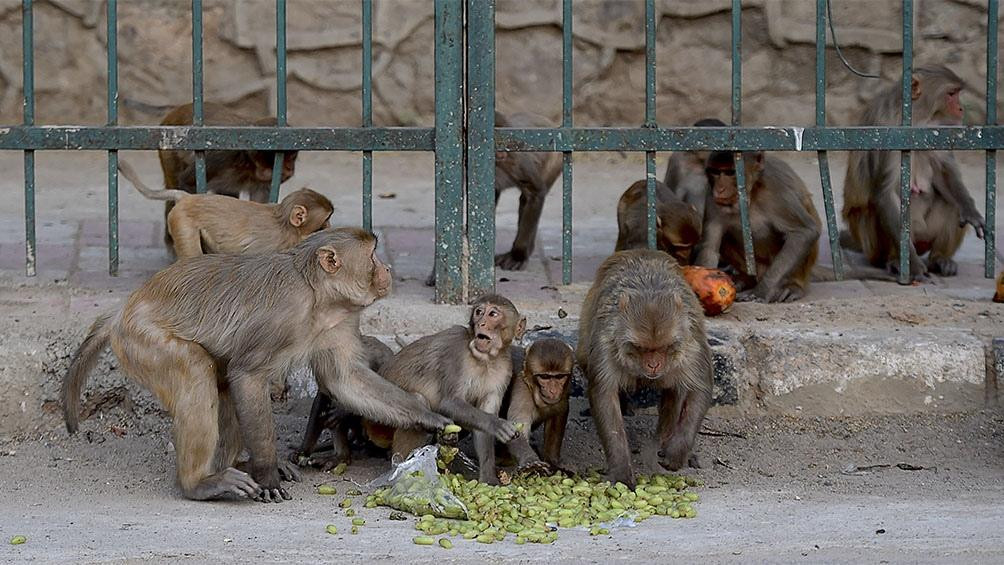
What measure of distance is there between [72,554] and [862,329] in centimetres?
337

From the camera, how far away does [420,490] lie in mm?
5297

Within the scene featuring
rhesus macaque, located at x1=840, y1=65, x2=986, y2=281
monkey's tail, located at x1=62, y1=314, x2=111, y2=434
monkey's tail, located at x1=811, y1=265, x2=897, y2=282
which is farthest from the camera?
rhesus macaque, located at x1=840, y1=65, x2=986, y2=281

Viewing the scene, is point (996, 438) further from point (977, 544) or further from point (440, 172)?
point (440, 172)

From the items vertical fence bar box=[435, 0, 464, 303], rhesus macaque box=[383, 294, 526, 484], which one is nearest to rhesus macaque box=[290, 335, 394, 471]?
rhesus macaque box=[383, 294, 526, 484]

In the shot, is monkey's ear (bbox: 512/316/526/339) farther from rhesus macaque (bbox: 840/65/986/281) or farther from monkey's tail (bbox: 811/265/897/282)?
rhesus macaque (bbox: 840/65/986/281)

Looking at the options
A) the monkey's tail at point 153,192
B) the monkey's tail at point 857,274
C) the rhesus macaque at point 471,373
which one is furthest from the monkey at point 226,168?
the monkey's tail at point 857,274

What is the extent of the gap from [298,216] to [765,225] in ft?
7.67

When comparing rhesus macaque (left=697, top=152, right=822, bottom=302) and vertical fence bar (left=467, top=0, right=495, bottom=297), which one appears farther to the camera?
rhesus macaque (left=697, top=152, right=822, bottom=302)

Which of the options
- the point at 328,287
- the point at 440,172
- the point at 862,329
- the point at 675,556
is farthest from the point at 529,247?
the point at 675,556

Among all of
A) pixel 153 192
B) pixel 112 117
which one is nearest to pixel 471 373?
pixel 112 117

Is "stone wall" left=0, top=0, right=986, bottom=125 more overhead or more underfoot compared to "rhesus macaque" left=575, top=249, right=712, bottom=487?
more overhead

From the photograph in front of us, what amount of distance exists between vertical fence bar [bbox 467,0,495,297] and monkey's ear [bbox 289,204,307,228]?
0.73m

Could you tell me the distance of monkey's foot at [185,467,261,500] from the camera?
5.41m

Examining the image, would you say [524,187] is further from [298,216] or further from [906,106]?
[906,106]
